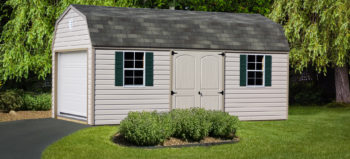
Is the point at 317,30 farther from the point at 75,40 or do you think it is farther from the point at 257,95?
the point at 75,40

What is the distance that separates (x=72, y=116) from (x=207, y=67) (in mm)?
4660

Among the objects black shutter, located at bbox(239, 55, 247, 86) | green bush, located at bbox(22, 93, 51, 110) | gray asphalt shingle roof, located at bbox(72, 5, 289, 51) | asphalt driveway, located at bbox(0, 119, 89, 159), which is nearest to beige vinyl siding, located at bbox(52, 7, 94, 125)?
gray asphalt shingle roof, located at bbox(72, 5, 289, 51)

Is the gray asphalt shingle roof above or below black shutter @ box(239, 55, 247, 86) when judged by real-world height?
above

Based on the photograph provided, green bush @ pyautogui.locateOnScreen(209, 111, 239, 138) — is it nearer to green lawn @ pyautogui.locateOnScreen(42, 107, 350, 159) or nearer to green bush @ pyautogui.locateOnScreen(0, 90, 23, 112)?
green lawn @ pyautogui.locateOnScreen(42, 107, 350, 159)

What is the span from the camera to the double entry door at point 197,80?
16125mm

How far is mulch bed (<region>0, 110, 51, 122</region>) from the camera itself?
1733 centimetres

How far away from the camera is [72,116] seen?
650 inches

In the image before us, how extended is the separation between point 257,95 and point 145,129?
700 cm

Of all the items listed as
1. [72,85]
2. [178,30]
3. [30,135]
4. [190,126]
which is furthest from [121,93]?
[190,126]

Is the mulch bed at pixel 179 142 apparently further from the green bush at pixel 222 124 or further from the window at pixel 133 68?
the window at pixel 133 68

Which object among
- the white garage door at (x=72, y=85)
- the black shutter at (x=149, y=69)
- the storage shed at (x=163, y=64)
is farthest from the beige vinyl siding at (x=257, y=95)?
the white garage door at (x=72, y=85)

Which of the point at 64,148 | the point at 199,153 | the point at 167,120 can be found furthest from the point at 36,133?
the point at 199,153

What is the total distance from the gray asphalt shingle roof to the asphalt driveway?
2.75m

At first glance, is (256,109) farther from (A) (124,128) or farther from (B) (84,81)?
(A) (124,128)
